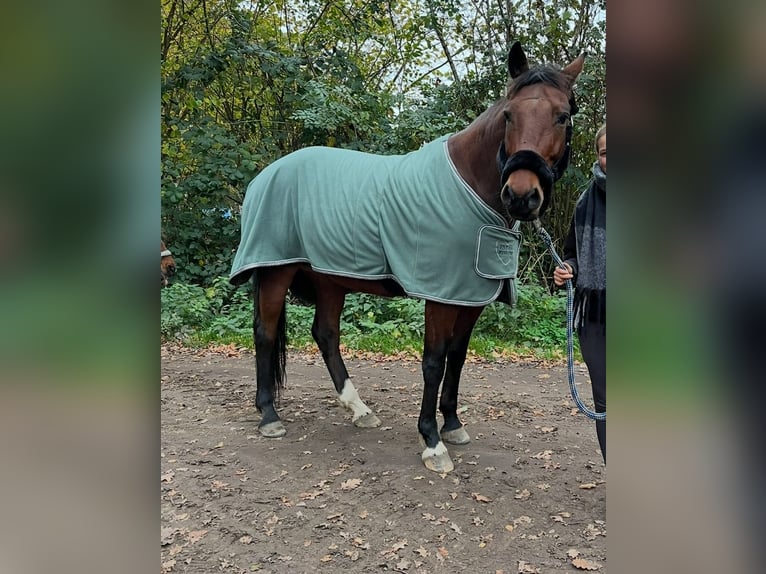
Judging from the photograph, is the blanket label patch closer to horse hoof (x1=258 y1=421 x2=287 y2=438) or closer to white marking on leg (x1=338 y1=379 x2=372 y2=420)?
white marking on leg (x1=338 y1=379 x2=372 y2=420)

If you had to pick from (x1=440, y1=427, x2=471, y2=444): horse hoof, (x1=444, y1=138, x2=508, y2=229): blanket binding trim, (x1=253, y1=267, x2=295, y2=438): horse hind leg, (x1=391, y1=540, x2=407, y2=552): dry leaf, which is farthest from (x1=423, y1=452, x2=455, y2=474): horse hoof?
(x1=444, y1=138, x2=508, y2=229): blanket binding trim

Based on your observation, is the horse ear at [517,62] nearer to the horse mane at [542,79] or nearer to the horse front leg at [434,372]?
the horse mane at [542,79]

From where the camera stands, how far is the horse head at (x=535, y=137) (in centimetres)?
228

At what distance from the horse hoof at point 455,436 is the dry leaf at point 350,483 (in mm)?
702

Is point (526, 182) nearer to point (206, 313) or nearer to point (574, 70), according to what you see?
point (574, 70)

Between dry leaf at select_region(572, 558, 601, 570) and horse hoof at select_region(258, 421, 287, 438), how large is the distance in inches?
78.1

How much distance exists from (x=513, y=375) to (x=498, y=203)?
9.85 feet

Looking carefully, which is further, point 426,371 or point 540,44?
point 540,44

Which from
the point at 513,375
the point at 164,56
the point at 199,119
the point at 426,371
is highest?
the point at 164,56

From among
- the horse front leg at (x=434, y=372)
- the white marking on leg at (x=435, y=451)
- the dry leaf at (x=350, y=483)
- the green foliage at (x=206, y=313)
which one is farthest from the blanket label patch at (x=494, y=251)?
the green foliage at (x=206, y=313)

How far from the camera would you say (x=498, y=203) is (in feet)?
8.93

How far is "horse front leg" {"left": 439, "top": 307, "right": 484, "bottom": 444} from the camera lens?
3.21 m
